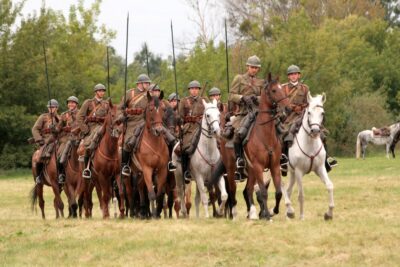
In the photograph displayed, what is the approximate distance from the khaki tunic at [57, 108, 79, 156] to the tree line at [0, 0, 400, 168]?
102 feet

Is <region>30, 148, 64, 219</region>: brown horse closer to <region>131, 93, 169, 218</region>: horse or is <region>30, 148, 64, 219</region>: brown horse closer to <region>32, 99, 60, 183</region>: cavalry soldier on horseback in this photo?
<region>32, 99, 60, 183</region>: cavalry soldier on horseback

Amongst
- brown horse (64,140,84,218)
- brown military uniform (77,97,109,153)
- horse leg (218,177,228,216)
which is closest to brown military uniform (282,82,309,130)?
Answer: horse leg (218,177,228,216)

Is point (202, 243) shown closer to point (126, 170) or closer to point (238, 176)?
point (238, 176)

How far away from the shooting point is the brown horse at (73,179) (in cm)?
2994

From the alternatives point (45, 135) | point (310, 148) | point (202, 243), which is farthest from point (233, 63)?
point (202, 243)

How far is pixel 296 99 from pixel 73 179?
8213 mm

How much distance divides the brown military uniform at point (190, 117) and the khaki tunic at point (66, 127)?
A: 415 cm

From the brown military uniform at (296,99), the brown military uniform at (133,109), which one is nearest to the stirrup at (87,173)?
the brown military uniform at (133,109)

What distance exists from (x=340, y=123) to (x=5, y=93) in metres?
25.7

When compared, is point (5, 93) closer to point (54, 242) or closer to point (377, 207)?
point (377, 207)

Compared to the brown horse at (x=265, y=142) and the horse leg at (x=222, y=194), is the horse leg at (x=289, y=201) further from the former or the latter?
the horse leg at (x=222, y=194)

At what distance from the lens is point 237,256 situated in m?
19.2

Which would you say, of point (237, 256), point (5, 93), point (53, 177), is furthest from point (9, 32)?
point (237, 256)

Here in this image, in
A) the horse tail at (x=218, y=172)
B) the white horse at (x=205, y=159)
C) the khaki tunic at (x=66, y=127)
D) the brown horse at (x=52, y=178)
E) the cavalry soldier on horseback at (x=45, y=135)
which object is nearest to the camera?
the white horse at (x=205, y=159)
